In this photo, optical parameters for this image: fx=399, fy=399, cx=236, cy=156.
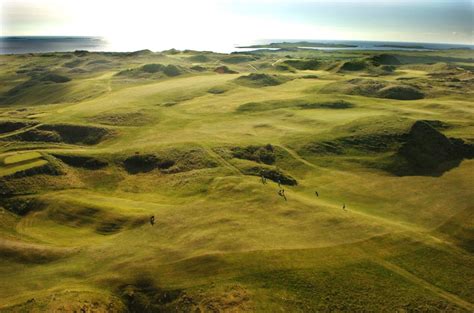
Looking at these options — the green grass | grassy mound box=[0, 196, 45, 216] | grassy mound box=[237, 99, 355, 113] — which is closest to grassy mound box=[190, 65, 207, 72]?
the green grass

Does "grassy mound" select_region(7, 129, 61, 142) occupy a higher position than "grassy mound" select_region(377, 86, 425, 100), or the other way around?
"grassy mound" select_region(377, 86, 425, 100)

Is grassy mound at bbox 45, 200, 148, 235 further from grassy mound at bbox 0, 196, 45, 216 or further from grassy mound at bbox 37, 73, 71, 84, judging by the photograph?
grassy mound at bbox 37, 73, 71, 84

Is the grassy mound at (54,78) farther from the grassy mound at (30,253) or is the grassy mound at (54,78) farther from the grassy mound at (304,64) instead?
the grassy mound at (30,253)

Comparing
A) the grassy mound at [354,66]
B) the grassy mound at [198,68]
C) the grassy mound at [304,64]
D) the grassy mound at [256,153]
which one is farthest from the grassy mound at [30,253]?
the grassy mound at [304,64]

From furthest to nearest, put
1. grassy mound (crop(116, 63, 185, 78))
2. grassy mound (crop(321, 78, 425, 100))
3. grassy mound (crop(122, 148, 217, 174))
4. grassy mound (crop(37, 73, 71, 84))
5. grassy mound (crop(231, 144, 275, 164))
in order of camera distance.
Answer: grassy mound (crop(37, 73, 71, 84))
grassy mound (crop(116, 63, 185, 78))
grassy mound (crop(321, 78, 425, 100))
grassy mound (crop(231, 144, 275, 164))
grassy mound (crop(122, 148, 217, 174))

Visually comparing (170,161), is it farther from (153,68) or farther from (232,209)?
(153,68)
